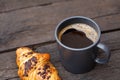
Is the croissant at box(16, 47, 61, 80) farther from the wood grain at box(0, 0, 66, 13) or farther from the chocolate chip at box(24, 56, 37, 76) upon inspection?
the wood grain at box(0, 0, 66, 13)

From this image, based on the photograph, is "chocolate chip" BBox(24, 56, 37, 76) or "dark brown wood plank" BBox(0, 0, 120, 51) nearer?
"chocolate chip" BBox(24, 56, 37, 76)

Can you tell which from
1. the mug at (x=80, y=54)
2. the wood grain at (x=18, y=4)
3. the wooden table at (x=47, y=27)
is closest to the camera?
the mug at (x=80, y=54)

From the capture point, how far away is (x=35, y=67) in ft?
3.20

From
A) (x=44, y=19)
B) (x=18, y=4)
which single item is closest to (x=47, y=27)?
(x=44, y=19)

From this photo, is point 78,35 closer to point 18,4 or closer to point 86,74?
point 86,74

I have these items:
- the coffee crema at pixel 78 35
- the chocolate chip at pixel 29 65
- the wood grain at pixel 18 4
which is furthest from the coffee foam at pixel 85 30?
the wood grain at pixel 18 4

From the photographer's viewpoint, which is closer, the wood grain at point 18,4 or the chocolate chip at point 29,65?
the chocolate chip at point 29,65

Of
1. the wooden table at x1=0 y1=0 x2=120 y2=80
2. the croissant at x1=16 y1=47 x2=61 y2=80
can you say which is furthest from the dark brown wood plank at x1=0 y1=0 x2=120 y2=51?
the croissant at x1=16 y1=47 x2=61 y2=80

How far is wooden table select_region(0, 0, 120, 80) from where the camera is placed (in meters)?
1.05

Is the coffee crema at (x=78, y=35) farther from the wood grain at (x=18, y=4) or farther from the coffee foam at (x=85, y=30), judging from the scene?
the wood grain at (x=18, y=4)

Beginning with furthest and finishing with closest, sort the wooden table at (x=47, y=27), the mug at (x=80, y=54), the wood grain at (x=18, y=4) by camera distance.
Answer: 1. the wood grain at (x=18, y=4)
2. the wooden table at (x=47, y=27)
3. the mug at (x=80, y=54)

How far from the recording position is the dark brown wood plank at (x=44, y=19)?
1.14 meters

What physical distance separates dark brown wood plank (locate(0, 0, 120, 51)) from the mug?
0.16 meters

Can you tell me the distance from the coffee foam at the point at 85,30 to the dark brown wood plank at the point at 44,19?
0.52 ft
